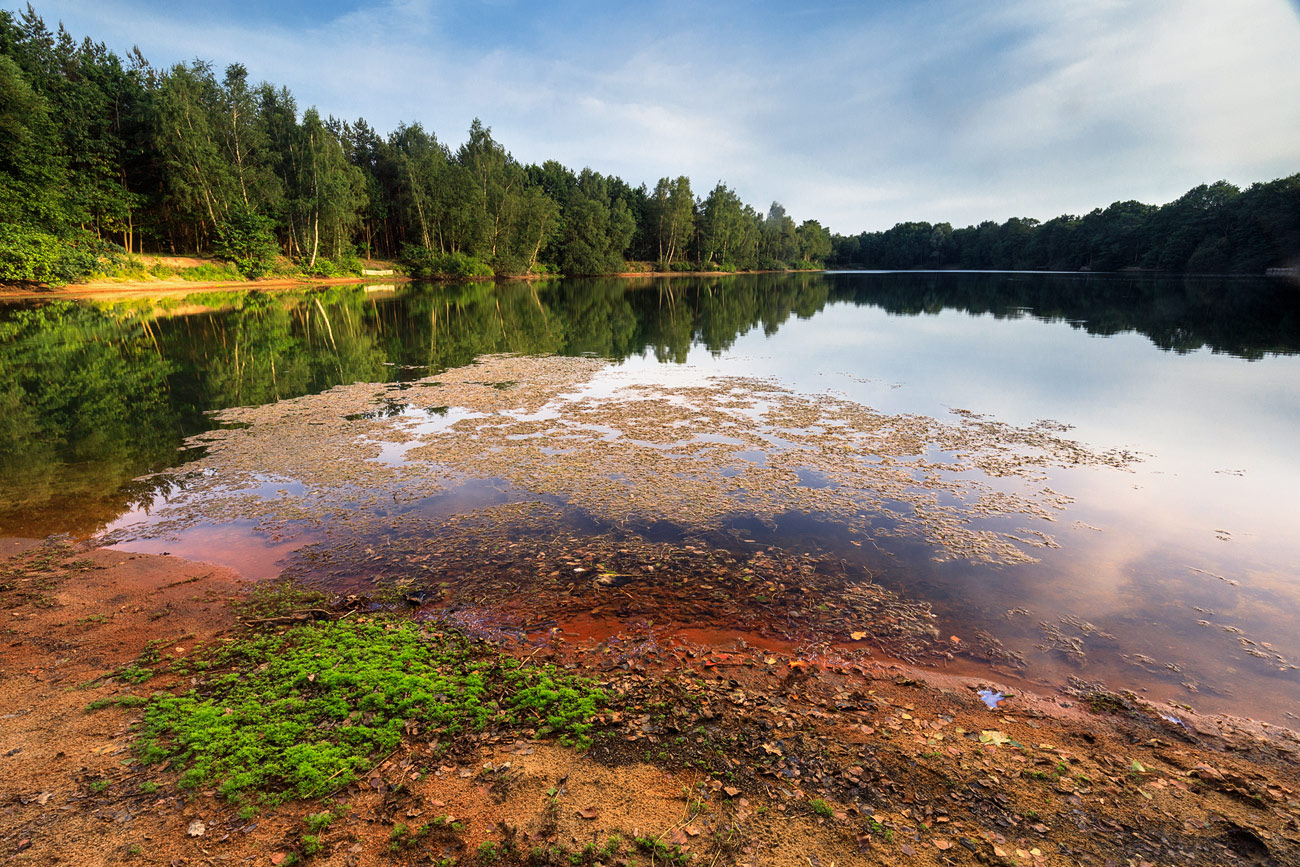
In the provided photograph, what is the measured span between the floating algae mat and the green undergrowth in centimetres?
302

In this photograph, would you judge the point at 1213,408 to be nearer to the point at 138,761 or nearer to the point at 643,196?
the point at 138,761

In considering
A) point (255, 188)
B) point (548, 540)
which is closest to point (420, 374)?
point (548, 540)

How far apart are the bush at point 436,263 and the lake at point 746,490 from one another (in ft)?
186

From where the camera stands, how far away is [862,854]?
3447 millimetres

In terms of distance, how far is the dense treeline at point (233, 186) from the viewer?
42.2m

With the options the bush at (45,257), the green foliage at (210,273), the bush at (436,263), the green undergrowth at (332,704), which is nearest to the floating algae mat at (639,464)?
the green undergrowth at (332,704)

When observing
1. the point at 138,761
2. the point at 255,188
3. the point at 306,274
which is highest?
the point at 255,188

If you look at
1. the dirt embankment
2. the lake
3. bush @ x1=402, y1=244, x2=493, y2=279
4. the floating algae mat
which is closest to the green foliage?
bush @ x1=402, y1=244, x2=493, y2=279

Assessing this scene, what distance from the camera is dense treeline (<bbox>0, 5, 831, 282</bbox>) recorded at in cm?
4219

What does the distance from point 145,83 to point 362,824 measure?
85.4m

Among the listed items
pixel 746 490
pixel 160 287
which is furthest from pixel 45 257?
pixel 746 490

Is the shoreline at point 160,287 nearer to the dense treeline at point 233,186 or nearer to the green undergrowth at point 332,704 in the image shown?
the dense treeline at point 233,186

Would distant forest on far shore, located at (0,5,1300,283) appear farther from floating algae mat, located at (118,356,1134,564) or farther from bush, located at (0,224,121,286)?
floating algae mat, located at (118,356,1134,564)

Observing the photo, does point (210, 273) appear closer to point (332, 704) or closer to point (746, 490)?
point (746, 490)
